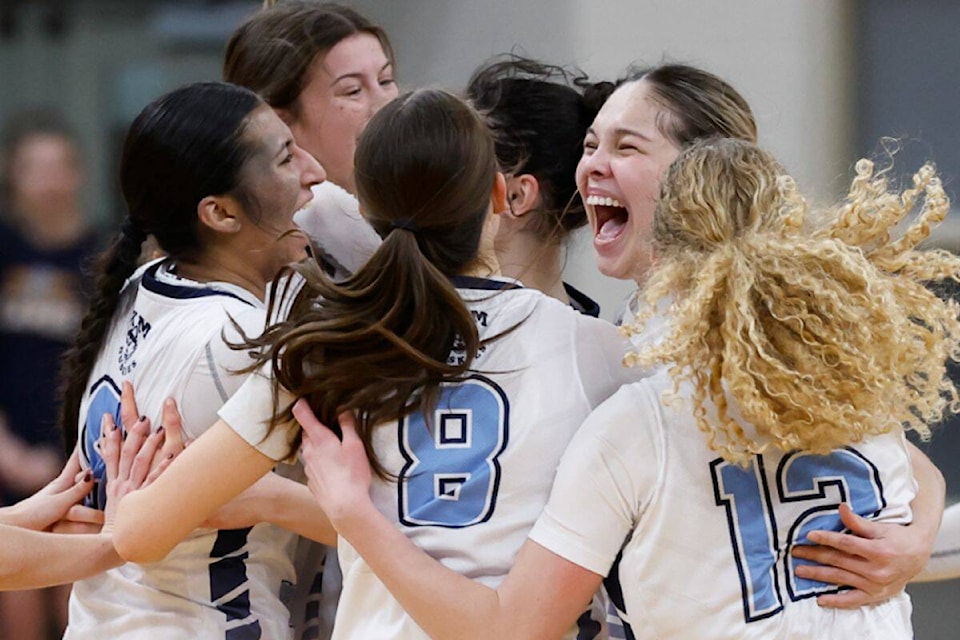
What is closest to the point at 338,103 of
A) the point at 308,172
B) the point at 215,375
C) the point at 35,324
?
the point at 308,172

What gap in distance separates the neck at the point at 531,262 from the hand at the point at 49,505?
2.49 ft

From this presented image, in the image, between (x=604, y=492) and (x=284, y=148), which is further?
(x=284, y=148)

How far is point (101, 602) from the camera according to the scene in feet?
6.77

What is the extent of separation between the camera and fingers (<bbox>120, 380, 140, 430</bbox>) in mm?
2021

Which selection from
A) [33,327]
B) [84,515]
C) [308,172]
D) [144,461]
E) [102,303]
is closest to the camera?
[144,461]

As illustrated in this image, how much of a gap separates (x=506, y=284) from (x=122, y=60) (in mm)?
4689

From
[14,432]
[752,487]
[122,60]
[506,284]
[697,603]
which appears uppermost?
[506,284]

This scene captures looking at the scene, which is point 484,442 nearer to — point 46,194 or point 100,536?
point 100,536

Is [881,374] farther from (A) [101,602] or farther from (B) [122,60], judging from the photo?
(B) [122,60]

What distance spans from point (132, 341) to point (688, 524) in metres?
0.95

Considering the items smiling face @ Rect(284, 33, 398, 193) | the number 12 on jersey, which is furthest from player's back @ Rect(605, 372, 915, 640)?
smiling face @ Rect(284, 33, 398, 193)

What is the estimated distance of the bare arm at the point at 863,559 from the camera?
1605mm

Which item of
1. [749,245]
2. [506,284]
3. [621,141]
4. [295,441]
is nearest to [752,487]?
[749,245]

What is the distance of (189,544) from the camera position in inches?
79.4
